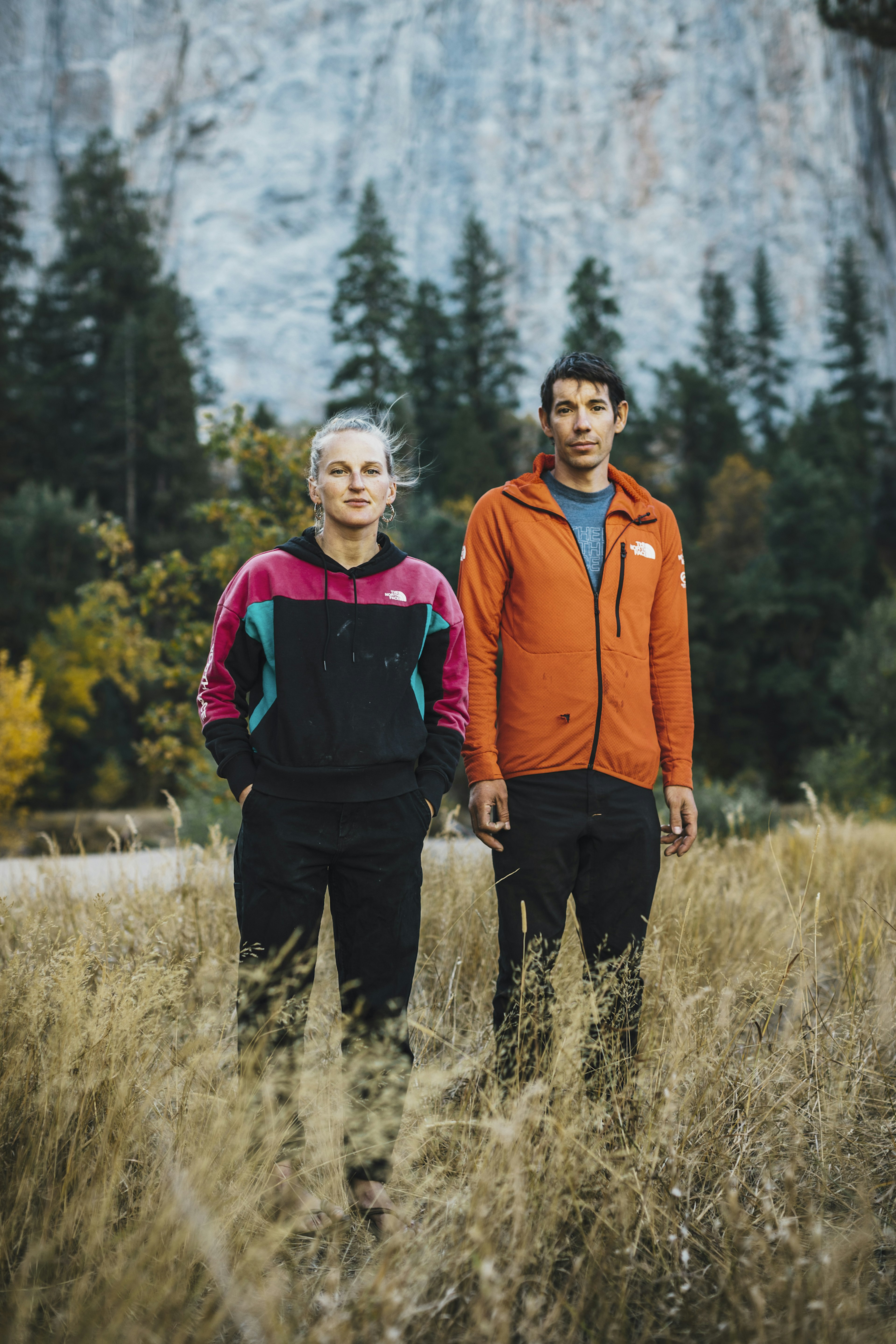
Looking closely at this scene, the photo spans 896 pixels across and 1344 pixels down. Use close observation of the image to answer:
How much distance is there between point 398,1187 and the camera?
198 centimetres

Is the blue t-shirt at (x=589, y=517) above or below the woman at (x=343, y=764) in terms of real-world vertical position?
above

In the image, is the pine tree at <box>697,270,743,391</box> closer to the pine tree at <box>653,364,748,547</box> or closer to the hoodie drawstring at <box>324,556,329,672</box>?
the pine tree at <box>653,364,748,547</box>

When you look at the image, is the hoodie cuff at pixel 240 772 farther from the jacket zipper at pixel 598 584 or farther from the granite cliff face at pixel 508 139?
the granite cliff face at pixel 508 139

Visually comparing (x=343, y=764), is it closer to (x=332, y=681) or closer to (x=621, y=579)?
(x=332, y=681)

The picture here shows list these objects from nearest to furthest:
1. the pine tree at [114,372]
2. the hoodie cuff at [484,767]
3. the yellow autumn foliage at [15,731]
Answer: the hoodie cuff at [484,767] → the yellow autumn foliage at [15,731] → the pine tree at [114,372]

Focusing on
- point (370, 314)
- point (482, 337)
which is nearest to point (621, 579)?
point (370, 314)

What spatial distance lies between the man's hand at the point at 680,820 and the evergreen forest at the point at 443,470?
455 inches

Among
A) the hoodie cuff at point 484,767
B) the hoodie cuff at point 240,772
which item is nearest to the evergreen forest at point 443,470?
the hoodie cuff at point 484,767

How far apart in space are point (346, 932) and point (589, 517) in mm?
1229

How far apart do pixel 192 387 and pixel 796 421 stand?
24.4m

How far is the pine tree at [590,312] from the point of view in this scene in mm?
34781

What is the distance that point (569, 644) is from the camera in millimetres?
2312

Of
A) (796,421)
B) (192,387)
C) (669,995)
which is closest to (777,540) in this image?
(796,421)

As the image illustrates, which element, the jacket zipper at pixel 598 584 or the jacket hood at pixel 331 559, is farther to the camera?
the jacket zipper at pixel 598 584
